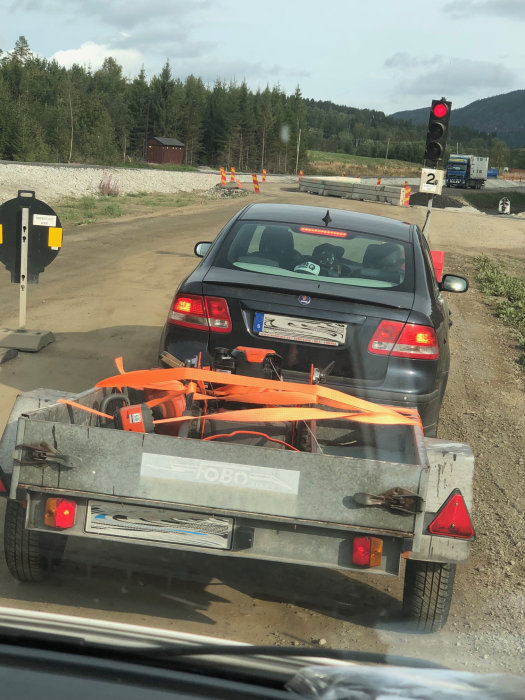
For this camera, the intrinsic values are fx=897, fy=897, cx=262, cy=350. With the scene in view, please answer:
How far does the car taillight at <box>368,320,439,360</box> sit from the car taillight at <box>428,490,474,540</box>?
1.57m

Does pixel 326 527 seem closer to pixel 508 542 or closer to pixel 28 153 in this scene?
pixel 508 542

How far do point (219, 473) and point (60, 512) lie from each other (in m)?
0.66

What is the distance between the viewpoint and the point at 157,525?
3.53 m

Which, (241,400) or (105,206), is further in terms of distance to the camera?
(105,206)

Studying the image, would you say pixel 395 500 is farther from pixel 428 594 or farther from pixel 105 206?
pixel 105 206

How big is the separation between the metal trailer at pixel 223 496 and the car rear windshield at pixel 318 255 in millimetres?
2164

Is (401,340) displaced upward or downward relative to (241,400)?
upward

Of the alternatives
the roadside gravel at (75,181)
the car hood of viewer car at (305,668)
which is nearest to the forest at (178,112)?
the roadside gravel at (75,181)

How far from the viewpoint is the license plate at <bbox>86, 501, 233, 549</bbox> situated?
347 centimetres

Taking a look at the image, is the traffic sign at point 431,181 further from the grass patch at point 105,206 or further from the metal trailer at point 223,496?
the metal trailer at point 223,496

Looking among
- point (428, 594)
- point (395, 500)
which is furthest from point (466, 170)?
point (395, 500)

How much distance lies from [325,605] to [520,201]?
74.6 metres

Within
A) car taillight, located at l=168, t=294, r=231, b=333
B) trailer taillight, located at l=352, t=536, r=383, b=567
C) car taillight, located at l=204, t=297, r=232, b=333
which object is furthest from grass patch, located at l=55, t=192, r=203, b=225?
trailer taillight, located at l=352, t=536, r=383, b=567

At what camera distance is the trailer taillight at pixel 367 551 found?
11.2 ft
